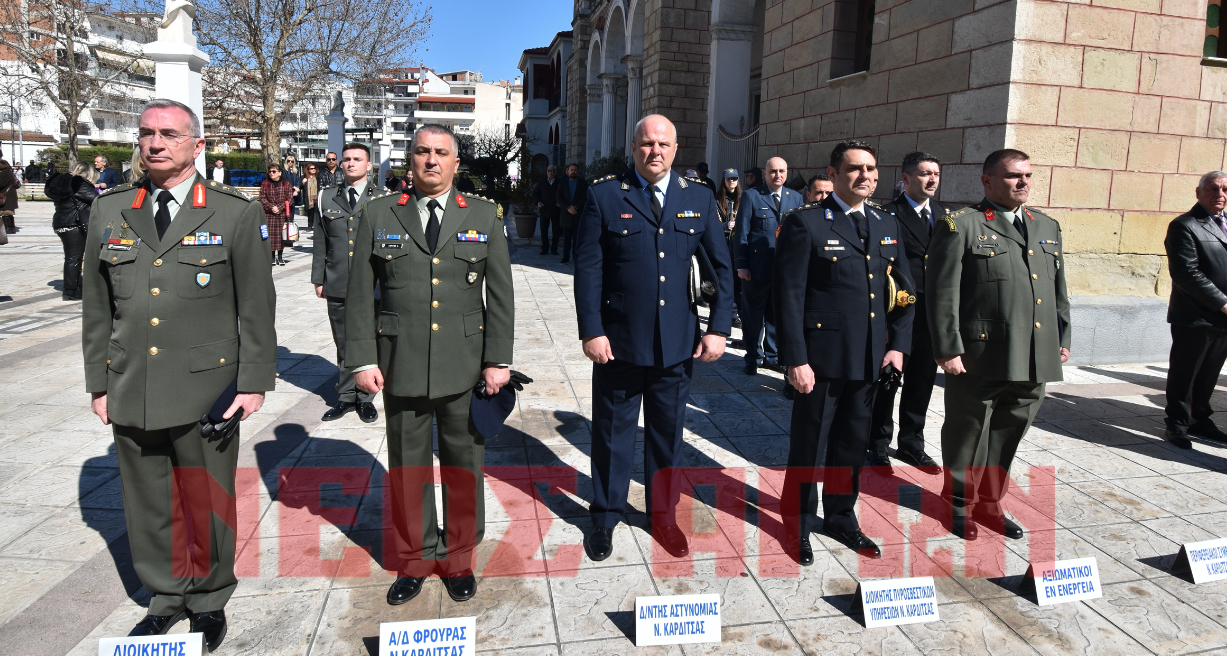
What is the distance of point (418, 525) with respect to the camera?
3221 mm

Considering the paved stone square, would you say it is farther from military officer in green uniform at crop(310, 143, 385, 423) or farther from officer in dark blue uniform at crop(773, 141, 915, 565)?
officer in dark blue uniform at crop(773, 141, 915, 565)

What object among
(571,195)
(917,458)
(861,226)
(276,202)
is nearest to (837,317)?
(861,226)

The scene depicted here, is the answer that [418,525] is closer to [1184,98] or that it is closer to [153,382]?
[153,382]

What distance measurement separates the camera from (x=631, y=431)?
147 inches

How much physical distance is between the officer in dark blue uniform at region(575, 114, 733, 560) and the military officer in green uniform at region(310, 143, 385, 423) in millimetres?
2508

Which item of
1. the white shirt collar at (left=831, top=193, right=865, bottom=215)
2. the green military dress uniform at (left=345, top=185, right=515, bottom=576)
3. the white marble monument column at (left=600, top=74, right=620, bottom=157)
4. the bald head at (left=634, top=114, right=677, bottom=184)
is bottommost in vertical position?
the green military dress uniform at (left=345, top=185, right=515, bottom=576)

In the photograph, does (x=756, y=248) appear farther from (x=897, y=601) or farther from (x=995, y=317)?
(x=897, y=601)

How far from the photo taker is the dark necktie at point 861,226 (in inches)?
141

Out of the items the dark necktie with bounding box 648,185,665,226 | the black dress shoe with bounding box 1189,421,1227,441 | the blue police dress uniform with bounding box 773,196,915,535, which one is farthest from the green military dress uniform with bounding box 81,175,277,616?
the black dress shoe with bounding box 1189,421,1227,441

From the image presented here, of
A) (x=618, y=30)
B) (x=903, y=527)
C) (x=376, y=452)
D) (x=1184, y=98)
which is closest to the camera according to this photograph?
(x=903, y=527)

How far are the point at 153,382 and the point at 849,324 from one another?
2.79 m

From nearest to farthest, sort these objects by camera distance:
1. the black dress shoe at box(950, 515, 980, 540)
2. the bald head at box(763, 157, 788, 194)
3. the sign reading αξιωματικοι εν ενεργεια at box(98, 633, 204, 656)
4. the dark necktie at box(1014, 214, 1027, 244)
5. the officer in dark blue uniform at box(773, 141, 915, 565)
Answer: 1. the sign reading αξιωματικοι εν ενεργεια at box(98, 633, 204, 656)
2. the officer in dark blue uniform at box(773, 141, 915, 565)
3. the dark necktie at box(1014, 214, 1027, 244)
4. the black dress shoe at box(950, 515, 980, 540)
5. the bald head at box(763, 157, 788, 194)

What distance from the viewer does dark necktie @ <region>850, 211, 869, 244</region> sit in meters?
3.58

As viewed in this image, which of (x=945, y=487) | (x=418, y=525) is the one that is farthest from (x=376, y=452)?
(x=945, y=487)
